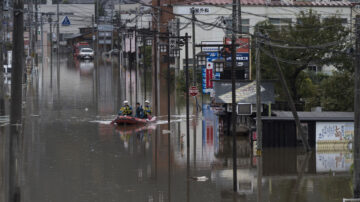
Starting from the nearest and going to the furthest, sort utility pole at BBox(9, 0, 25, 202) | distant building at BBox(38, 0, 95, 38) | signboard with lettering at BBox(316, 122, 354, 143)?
utility pole at BBox(9, 0, 25, 202), signboard with lettering at BBox(316, 122, 354, 143), distant building at BBox(38, 0, 95, 38)

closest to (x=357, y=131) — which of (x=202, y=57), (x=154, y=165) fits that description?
(x=154, y=165)

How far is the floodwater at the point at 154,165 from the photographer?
2083 cm

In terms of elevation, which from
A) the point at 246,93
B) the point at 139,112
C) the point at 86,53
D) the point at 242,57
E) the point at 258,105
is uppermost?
the point at 86,53

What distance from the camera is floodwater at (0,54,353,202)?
2083 cm

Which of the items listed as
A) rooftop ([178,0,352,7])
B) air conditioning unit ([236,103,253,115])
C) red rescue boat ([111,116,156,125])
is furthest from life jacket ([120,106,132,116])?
rooftop ([178,0,352,7])

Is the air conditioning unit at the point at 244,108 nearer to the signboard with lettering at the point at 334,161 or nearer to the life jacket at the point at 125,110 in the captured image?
the signboard with lettering at the point at 334,161

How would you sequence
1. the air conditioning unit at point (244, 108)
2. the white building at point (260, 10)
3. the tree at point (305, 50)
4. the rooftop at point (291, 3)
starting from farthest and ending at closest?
the rooftop at point (291, 3)
the white building at point (260, 10)
the tree at point (305, 50)
the air conditioning unit at point (244, 108)

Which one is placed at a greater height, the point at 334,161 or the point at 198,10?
the point at 198,10

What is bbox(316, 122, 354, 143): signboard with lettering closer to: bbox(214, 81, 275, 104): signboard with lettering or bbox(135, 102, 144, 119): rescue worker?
bbox(214, 81, 275, 104): signboard with lettering

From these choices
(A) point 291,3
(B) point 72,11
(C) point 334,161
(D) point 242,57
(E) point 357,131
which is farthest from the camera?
(B) point 72,11

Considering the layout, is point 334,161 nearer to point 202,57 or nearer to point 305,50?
point 305,50

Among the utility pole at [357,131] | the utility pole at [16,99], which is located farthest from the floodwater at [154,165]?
the utility pole at [16,99]

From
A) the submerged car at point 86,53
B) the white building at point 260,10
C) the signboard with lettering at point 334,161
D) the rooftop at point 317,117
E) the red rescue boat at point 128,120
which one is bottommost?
the signboard with lettering at point 334,161

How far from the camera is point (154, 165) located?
2542 cm
